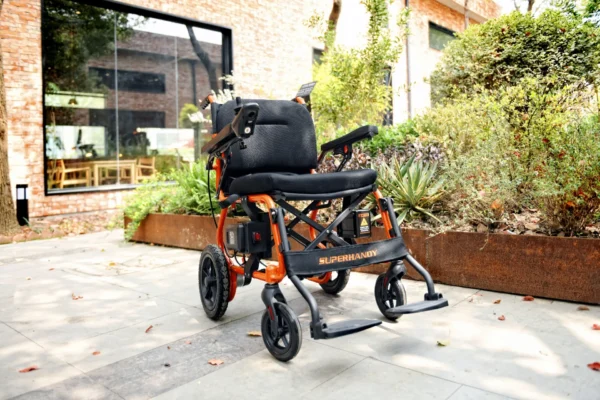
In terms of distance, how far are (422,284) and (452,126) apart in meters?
2.19

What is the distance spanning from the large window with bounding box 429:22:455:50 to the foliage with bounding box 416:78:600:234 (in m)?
14.1

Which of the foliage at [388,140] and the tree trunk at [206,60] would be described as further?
the tree trunk at [206,60]

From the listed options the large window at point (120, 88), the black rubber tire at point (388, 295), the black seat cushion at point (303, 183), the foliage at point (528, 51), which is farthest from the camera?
the large window at point (120, 88)

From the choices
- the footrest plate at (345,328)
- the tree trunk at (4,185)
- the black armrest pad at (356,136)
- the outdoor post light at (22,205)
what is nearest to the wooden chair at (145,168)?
the outdoor post light at (22,205)

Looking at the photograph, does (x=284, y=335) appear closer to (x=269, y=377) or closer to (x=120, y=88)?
(x=269, y=377)

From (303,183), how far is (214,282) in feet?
3.43

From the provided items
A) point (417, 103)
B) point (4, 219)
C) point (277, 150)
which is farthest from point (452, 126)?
point (417, 103)

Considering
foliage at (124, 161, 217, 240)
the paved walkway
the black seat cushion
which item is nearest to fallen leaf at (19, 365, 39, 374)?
the paved walkway

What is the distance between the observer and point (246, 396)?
88.4 inches

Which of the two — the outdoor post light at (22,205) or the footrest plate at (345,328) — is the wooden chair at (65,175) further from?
the footrest plate at (345,328)

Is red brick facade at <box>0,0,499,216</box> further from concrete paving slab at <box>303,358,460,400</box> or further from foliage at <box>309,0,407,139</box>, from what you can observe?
concrete paving slab at <box>303,358,460,400</box>

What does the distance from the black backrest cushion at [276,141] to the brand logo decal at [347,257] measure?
3.52ft

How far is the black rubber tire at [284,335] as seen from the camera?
2.47m

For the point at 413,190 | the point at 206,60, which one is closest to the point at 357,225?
the point at 413,190
